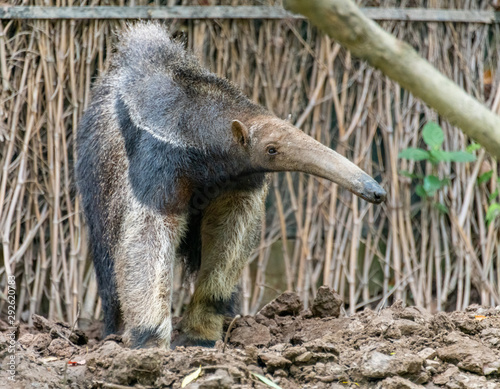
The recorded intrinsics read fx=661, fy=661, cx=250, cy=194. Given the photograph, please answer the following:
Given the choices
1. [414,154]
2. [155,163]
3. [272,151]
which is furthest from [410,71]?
[414,154]

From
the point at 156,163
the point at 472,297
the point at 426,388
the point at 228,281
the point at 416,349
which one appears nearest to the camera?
the point at 426,388

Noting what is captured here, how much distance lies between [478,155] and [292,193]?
2.00 meters

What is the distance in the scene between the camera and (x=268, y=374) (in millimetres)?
3508

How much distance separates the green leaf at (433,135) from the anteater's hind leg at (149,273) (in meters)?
3.02

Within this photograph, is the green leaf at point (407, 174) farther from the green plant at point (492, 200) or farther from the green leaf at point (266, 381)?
the green leaf at point (266, 381)

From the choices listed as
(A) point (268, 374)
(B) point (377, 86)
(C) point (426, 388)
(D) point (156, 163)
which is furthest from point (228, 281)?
(B) point (377, 86)

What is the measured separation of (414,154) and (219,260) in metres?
2.48

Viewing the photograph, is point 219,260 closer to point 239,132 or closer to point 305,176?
point 239,132

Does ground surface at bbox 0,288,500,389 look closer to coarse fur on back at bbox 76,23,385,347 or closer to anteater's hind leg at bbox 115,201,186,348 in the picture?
anteater's hind leg at bbox 115,201,186,348

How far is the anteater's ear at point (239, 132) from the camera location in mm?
Result: 4348

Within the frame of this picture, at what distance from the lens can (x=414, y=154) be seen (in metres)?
6.41

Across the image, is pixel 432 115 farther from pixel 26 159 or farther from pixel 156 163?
pixel 26 159

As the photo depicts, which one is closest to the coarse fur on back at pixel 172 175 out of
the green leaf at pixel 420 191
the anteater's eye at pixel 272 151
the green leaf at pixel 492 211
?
the anteater's eye at pixel 272 151

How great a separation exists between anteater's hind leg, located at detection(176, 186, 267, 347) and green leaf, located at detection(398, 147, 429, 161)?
1967 millimetres
